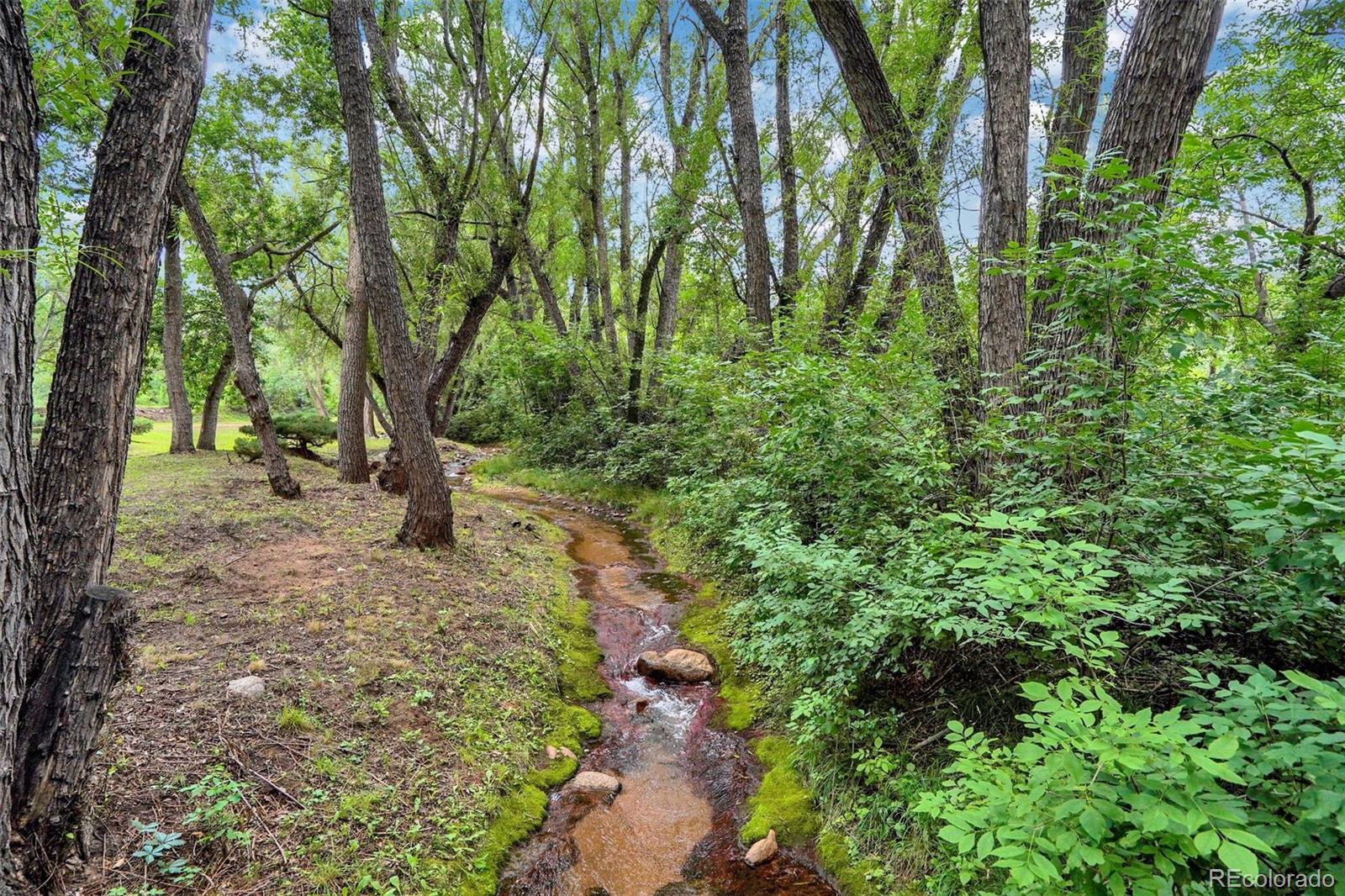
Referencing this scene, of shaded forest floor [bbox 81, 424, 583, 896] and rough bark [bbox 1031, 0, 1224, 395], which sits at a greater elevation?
rough bark [bbox 1031, 0, 1224, 395]

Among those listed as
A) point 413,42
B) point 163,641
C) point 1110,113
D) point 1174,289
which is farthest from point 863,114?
point 413,42

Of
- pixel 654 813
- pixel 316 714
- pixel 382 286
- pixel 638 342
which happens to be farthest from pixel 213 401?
pixel 654 813

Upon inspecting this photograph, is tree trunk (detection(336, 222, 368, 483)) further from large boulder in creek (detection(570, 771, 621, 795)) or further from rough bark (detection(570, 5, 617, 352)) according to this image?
large boulder in creek (detection(570, 771, 621, 795))

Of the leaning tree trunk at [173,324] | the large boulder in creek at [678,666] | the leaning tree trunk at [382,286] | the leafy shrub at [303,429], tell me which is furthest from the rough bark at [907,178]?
the leafy shrub at [303,429]

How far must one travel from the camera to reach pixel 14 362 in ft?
5.81

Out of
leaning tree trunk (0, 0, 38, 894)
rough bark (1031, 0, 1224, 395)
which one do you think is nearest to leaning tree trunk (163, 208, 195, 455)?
leaning tree trunk (0, 0, 38, 894)

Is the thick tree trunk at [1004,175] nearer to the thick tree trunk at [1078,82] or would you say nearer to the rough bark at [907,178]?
the thick tree trunk at [1078,82]

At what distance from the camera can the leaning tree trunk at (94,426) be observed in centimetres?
210

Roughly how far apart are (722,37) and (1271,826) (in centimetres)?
965

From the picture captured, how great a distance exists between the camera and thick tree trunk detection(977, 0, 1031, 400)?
4137mm

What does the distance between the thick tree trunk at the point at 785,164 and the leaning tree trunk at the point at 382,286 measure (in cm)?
646

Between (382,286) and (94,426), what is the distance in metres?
3.94

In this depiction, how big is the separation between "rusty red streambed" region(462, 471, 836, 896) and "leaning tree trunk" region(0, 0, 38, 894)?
7.39ft

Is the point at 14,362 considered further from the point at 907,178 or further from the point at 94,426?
the point at 907,178
